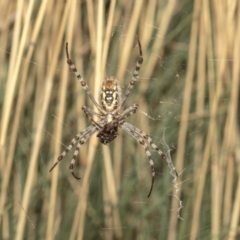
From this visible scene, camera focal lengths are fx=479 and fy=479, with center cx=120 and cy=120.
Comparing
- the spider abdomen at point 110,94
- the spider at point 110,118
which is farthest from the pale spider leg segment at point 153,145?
the spider abdomen at point 110,94

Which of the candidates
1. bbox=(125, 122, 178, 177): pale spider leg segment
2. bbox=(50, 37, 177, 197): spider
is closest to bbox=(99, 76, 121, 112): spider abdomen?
bbox=(50, 37, 177, 197): spider

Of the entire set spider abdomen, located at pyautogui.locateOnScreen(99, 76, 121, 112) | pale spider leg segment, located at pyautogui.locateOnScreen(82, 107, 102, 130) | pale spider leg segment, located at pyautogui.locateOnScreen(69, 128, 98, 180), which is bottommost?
pale spider leg segment, located at pyautogui.locateOnScreen(69, 128, 98, 180)

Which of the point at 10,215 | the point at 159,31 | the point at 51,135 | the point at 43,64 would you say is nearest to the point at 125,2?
the point at 159,31

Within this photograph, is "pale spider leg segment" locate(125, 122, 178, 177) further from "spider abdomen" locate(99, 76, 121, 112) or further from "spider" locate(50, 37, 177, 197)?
"spider abdomen" locate(99, 76, 121, 112)

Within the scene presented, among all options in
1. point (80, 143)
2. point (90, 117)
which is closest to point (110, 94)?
point (90, 117)

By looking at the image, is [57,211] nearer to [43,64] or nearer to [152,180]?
[152,180]

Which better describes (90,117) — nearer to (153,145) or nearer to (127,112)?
(127,112)

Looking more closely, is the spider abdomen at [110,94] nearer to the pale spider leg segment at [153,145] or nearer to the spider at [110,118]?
the spider at [110,118]
